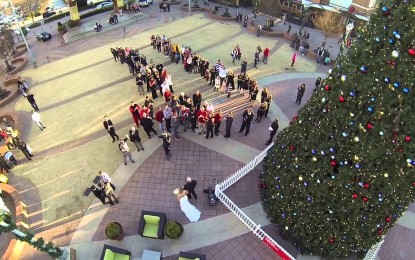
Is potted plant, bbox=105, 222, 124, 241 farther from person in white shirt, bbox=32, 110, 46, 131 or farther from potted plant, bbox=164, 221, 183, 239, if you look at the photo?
person in white shirt, bbox=32, 110, 46, 131

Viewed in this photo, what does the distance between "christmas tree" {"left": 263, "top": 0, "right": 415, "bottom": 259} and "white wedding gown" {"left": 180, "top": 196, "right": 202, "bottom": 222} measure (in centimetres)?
286

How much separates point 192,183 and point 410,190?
675 centimetres

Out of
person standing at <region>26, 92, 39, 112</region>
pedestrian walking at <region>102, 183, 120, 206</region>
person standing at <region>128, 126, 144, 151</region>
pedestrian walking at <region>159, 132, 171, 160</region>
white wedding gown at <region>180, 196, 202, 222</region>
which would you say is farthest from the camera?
person standing at <region>26, 92, 39, 112</region>

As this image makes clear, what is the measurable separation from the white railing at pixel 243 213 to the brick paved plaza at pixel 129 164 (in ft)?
1.44

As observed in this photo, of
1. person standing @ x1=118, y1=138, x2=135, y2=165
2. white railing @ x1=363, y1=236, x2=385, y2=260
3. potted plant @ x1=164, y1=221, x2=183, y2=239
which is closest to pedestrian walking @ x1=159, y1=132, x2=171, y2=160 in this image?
person standing @ x1=118, y1=138, x2=135, y2=165

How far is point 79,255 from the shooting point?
10.4 meters

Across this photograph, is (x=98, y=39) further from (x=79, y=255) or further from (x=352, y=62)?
(x=352, y=62)

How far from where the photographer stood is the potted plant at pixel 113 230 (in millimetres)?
10273

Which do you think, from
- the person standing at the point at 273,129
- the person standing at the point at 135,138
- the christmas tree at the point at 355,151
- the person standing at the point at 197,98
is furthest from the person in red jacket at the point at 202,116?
the christmas tree at the point at 355,151

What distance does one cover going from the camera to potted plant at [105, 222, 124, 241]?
33.7ft

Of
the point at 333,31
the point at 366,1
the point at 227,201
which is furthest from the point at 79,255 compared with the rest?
the point at 366,1

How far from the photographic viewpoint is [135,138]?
13.3 meters

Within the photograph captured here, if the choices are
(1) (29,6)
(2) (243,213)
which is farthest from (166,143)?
(1) (29,6)

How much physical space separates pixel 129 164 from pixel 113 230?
377 centimetres
